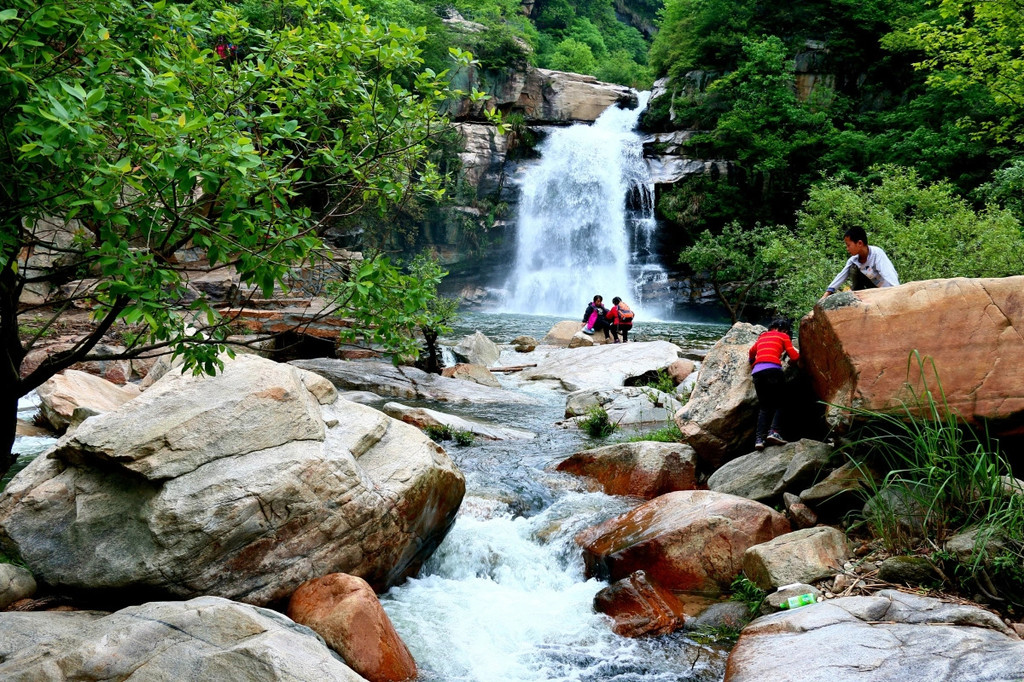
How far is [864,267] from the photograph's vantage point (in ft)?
23.2

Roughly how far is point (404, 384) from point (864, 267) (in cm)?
928

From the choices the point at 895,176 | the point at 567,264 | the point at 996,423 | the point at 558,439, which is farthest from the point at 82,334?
the point at 567,264

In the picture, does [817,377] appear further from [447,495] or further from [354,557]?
[354,557]

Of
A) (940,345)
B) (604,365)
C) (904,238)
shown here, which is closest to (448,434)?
(604,365)

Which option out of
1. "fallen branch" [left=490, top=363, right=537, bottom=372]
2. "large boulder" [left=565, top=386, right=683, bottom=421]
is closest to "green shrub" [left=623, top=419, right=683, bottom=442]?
"large boulder" [left=565, top=386, right=683, bottom=421]

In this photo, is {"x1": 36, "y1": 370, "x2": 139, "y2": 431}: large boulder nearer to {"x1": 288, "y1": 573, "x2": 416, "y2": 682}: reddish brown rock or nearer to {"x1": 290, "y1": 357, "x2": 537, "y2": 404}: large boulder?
{"x1": 290, "y1": 357, "x2": 537, "y2": 404}: large boulder

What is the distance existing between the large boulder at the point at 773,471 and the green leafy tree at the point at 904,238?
872 cm

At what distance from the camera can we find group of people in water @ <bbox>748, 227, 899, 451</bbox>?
699 cm

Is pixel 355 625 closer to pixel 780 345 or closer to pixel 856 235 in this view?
pixel 780 345

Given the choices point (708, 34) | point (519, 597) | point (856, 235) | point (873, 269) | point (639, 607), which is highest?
point (708, 34)

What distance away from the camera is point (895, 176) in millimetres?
20281

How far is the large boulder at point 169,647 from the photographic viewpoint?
3520mm

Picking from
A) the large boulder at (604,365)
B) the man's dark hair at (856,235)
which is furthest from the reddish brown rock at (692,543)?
the large boulder at (604,365)

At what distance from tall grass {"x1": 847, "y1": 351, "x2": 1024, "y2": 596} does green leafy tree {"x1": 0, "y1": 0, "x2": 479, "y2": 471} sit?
392 centimetres
